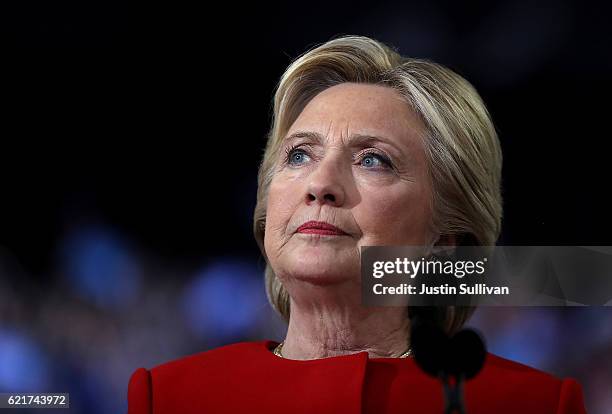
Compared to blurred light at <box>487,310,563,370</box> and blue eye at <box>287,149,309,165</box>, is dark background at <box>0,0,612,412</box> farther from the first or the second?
blue eye at <box>287,149,309,165</box>

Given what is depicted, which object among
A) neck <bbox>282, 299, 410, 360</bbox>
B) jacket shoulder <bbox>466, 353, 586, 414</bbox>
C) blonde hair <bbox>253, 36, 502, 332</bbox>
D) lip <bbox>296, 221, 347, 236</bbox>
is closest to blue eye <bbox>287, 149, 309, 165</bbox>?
blonde hair <bbox>253, 36, 502, 332</bbox>

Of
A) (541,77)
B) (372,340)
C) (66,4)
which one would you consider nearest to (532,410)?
(372,340)

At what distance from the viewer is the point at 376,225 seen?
8.21ft

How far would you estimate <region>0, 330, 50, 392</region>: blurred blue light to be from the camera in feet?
9.18

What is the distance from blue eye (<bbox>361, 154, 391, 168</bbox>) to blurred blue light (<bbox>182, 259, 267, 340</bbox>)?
60 centimetres

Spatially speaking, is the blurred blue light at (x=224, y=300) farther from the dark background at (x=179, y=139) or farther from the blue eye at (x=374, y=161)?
the blue eye at (x=374, y=161)

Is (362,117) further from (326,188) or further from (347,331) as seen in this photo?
(347,331)

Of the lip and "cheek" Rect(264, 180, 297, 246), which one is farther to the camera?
"cheek" Rect(264, 180, 297, 246)

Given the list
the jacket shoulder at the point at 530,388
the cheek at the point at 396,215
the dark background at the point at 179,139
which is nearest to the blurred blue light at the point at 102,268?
the dark background at the point at 179,139

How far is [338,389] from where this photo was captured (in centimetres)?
241

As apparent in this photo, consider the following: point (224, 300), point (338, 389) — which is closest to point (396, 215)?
point (338, 389)

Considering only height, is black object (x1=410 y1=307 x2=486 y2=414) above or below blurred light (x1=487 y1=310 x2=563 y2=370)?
A: below

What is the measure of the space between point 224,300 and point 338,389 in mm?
602

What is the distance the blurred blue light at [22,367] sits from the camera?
280 cm
